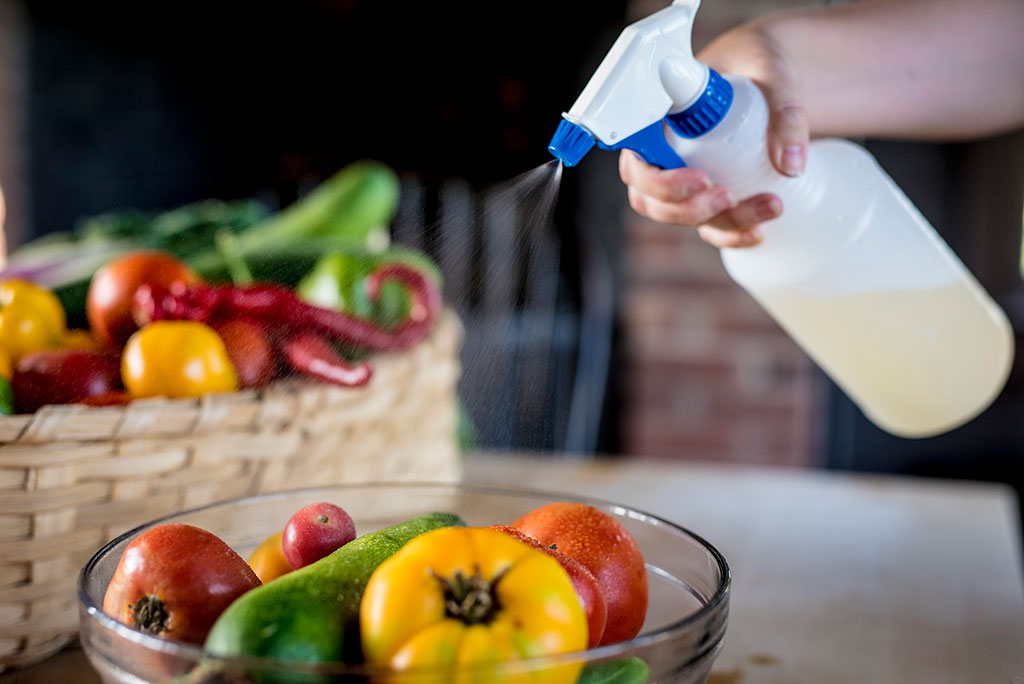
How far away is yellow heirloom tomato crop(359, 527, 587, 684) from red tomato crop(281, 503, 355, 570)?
0.09m

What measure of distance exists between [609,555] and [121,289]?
491 mm

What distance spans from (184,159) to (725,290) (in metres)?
1.42

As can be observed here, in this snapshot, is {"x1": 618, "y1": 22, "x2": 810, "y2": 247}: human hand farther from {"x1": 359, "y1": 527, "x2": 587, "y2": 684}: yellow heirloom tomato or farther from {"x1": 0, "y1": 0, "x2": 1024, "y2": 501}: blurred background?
{"x1": 0, "y1": 0, "x2": 1024, "y2": 501}: blurred background

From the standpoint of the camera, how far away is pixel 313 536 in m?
0.43

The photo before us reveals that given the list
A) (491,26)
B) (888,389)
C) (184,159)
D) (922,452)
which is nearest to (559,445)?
(922,452)

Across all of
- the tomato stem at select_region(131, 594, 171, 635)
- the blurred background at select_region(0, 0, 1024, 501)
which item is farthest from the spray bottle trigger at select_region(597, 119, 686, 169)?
the blurred background at select_region(0, 0, 1024, 501)

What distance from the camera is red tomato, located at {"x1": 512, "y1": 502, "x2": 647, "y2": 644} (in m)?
0.43

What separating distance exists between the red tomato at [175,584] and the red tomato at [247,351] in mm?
300

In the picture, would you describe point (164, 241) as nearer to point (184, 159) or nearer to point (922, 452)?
point (184, 159)

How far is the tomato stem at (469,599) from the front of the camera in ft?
1.05

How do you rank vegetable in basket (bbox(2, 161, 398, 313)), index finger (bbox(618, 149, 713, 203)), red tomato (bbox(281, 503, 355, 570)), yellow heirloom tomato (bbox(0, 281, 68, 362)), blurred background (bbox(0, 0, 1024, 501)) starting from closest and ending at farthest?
1. red tomato (bbox(281, 503, 355, 570))
2. index finger (bbox(618, 149, 713, 203))
3. yellow heirloom tomato (bbox(0, 281, 68, 362))
4. vegetable in basket (bbox(2, 161, 398, 313))
5. blurred background (bbox(0, 0, 1024, 501))

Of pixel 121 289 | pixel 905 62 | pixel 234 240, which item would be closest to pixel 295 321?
pixel 121 289

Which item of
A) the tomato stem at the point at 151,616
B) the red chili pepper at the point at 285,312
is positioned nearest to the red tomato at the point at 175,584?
the tomato stem at the point at 151,616

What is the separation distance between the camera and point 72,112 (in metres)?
2.38
